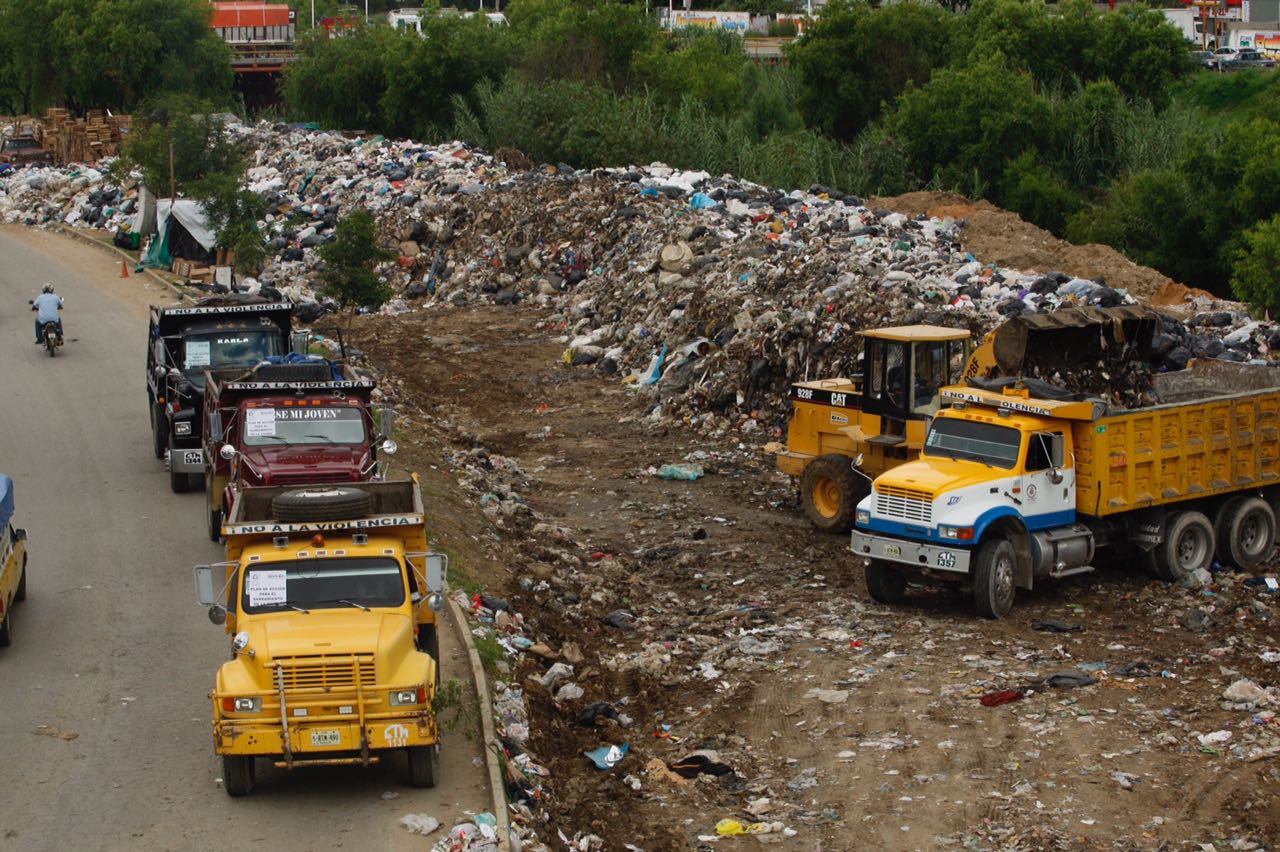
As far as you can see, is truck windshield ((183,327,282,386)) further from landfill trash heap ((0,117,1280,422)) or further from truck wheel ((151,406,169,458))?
landfill trash heap ((0,117,1280,422))

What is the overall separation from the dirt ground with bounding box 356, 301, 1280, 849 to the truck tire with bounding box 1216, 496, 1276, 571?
41 cm

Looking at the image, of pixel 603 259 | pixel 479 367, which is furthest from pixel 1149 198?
pixel 479 367

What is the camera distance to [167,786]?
1155cm

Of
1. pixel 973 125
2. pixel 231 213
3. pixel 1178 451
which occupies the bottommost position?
pixel 1178 451

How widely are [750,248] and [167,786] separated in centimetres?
2029

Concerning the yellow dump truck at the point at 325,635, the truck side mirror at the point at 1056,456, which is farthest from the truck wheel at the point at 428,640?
the truck side mirror at the point at 1056,456

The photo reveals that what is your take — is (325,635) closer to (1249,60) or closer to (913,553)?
(913,553)

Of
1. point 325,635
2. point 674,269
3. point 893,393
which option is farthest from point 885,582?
point 674,269

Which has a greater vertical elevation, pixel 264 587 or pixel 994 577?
pixel 264 587

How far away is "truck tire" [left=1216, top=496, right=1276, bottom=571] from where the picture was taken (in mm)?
18188

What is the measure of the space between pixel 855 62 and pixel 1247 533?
44.1 metres

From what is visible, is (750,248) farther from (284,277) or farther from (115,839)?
(115,839)

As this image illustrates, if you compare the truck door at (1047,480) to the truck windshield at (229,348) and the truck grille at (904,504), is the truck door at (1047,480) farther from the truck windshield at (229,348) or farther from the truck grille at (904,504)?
the truck windshield at (229,348)

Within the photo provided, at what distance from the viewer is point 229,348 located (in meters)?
20.8
